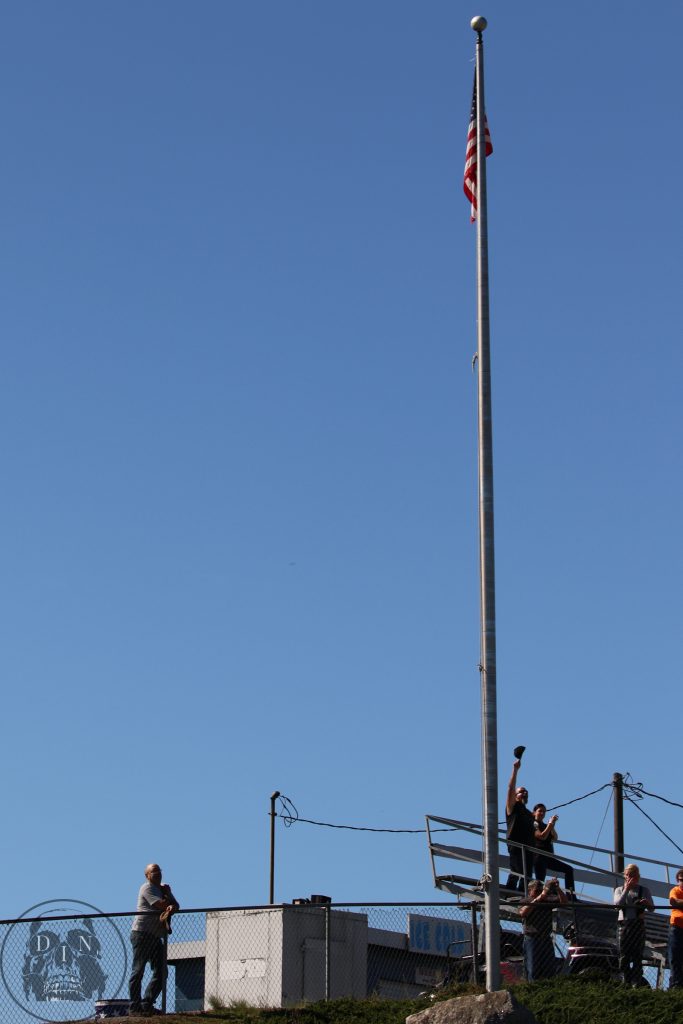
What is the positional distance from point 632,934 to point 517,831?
8.87ft

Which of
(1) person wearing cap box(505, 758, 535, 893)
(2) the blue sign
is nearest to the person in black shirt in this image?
(1) person wearing cap box(505, 758, 535, 893)

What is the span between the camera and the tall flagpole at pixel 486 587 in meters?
18.4

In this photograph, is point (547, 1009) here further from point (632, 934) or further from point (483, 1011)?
point (632, 934)

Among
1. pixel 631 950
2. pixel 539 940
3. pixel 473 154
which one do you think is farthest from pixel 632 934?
pixel 473 154

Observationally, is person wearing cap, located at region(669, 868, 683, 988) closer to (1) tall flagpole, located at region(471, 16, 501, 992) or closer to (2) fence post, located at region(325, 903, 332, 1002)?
(1) tall flagpole, located at region(471, 16, 501, 992)

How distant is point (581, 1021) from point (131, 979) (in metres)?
4.87

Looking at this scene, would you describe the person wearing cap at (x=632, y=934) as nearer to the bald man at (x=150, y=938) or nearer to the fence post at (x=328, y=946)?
the fence post at (x=328, y=946)

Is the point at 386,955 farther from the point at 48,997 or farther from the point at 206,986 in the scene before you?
the point at 48,997

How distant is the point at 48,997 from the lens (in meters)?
18.6

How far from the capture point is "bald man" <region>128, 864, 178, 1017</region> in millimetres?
18500

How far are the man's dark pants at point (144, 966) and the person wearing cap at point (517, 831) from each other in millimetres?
5649

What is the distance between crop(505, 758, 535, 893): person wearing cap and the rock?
431 centimetres

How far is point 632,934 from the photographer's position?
20.4 m

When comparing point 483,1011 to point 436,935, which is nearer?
point 483,1011
